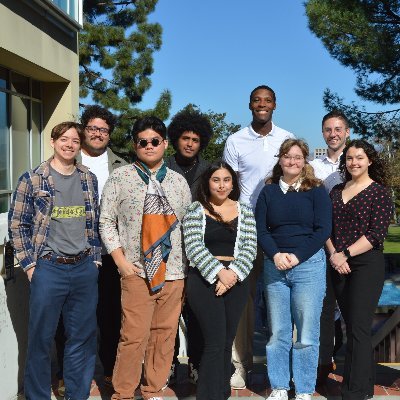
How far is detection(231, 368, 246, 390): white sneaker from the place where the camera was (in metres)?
4.95

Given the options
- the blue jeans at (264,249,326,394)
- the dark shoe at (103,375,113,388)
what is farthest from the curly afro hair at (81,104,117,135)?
the dark shoe at (103,375,113,388)

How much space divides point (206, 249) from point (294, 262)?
2.12ft

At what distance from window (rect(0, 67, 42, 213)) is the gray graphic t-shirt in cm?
316

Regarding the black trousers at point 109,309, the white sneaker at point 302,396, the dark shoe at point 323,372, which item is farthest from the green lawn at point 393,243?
the black trousers at point 109,309

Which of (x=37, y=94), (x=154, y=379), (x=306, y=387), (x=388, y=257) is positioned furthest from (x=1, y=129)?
(x=388, y=257)

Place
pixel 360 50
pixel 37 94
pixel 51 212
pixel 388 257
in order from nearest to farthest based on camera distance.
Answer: pixel 51 212, pixel 37 94, pixel 360 50, pixel 388 257

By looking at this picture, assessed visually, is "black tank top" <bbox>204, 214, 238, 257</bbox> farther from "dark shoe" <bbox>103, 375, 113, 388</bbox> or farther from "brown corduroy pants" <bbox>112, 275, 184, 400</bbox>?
"dark shoe" <bbox>103, 375, 113, 388</bbox>

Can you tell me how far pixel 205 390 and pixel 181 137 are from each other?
2023 mm

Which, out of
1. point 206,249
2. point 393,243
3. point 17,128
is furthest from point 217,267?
point 393,243

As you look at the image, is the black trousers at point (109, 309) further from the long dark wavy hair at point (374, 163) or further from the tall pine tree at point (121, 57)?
the tall pine tree at point (121, 57)

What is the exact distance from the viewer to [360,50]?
1688cm

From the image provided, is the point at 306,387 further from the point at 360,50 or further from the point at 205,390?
the point at 360,50

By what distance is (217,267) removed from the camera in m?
4.13

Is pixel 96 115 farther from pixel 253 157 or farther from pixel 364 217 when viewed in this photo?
pixel 364 217
